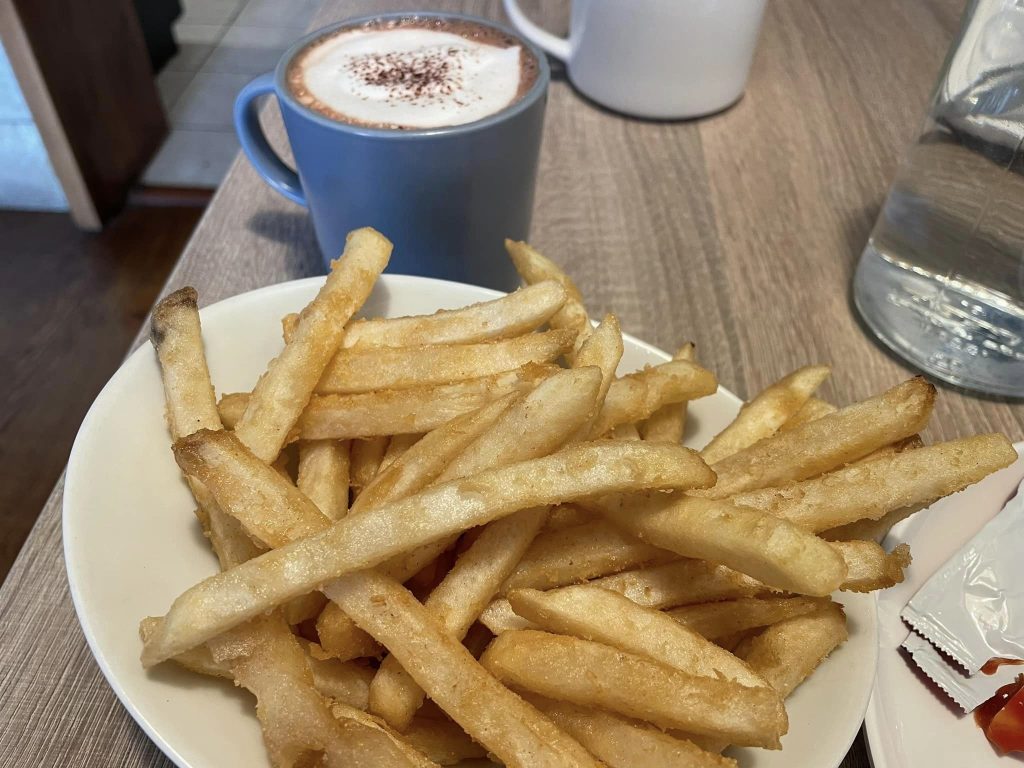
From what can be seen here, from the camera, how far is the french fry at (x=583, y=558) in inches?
24.2

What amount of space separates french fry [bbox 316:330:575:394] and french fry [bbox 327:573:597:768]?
195mm

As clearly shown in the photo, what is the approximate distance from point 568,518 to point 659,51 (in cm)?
102

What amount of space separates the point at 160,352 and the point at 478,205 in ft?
1.31

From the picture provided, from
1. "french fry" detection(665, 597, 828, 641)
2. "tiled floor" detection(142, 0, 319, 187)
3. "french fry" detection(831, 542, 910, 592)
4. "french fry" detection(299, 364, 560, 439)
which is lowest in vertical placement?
"tiled floor" detection(142, 0, 319, 187)

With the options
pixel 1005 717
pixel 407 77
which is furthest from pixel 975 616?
pixel 407 77

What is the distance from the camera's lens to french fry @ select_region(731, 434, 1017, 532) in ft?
1.94

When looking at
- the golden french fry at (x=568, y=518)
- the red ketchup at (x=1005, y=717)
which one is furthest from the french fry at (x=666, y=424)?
the red ketchup at (x=1005, y=717)

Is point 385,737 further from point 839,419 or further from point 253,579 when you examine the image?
point 839,419

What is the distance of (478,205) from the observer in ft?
3.03

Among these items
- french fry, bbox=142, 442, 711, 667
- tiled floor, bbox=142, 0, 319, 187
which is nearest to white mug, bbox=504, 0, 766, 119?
french fry, bbox=142, 442, 711, 667

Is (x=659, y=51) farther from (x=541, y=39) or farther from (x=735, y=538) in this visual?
(x=735, y=538)

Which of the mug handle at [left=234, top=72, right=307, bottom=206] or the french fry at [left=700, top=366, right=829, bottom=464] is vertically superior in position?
the mug handle at [left=234, top=72, right=307, bottom=206]

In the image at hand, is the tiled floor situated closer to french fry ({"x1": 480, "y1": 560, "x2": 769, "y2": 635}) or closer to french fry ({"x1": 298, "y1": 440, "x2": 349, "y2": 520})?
french fry ({"x1": 298, "y1": 440, "x2": 349, "y2": 520})

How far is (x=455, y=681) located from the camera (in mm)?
524
